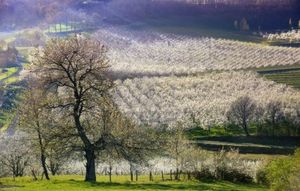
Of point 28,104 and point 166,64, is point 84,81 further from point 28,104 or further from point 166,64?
point 166,64

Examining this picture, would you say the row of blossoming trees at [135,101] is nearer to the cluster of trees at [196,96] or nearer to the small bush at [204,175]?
the cluster of trees at [196,96]

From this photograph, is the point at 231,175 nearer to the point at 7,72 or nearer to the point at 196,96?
the point at 196,96

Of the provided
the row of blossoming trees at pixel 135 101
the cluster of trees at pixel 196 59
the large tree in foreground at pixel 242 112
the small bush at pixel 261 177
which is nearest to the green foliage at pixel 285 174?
the small bush at pixel 261 177

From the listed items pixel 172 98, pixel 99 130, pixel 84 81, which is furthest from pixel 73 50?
pixel 172 98

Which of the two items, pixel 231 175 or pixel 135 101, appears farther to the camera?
pixel 135 101

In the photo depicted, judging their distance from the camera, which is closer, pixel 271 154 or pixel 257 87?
pixel 271 154

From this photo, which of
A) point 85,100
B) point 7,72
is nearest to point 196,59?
point 7,72

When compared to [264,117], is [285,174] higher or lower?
lower

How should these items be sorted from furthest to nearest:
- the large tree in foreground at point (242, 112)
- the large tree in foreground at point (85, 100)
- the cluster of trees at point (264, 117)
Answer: the large tree in foreground at point (242, 112) < the cluster of trees at point (264, 117) < the large tree in foreground at point (85, 100)

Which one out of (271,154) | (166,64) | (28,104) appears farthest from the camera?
(166,64)
